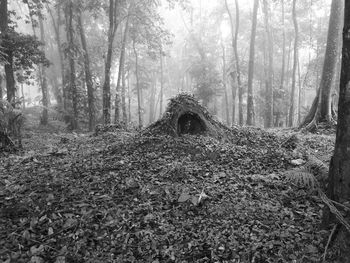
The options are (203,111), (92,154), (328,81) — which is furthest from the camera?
(328,81)

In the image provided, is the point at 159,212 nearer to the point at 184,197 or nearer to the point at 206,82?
the point at 184,197

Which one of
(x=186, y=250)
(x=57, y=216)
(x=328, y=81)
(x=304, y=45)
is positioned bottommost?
(x=186, y=250)

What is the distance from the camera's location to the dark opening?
7.96 meters

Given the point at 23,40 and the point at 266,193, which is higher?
the point at 23,40

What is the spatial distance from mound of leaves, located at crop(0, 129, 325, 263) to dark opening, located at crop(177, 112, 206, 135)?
82.2 inches

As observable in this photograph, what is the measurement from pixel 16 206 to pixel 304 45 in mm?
30109

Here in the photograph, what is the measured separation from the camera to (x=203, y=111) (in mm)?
8164

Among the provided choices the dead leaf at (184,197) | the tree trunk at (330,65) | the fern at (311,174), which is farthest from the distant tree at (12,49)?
the tree trunk at (330,65)

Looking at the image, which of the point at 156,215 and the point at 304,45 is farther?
the point at 304,45

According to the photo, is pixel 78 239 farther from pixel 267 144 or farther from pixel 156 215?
pixel 267 144

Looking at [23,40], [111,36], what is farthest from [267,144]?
[23,40]

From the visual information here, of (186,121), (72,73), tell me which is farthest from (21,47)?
(186,121)

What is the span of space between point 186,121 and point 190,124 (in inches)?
6.9

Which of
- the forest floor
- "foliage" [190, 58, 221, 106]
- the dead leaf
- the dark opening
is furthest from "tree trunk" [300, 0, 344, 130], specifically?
"foliage" [190, 58, 221, 106]
